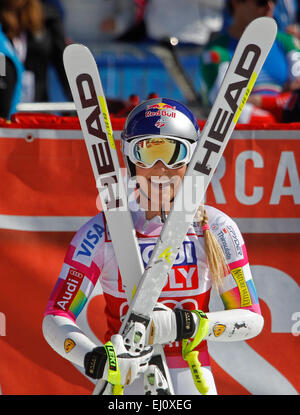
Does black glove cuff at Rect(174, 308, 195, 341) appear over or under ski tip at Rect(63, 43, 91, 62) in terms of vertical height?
under

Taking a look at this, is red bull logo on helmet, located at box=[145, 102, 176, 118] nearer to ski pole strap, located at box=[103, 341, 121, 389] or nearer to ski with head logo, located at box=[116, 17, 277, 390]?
ski with head logo, located at box=[116, 17, 277, 390]

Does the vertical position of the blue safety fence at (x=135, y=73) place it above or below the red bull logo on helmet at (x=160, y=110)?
above

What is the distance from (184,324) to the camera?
3.28 m

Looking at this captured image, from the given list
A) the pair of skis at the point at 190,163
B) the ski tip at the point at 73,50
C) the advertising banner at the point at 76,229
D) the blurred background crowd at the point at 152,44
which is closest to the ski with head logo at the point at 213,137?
the pair of skis at the point at 190,163

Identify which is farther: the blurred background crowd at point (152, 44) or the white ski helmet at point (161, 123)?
the blurred background crowd at point (152, 44)

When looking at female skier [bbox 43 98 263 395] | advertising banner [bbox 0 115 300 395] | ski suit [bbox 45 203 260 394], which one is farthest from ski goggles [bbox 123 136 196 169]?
advertising banner [bbox 0 115 300 395]

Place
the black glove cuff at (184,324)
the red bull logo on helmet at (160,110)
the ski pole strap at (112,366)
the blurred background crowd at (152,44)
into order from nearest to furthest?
the ski pole strap at (112,366) < the black glove cuff at (184,324) < the red bull logo on helmet at (160,110) < the blurred background crowd at (152,44)

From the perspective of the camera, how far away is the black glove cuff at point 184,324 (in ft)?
10.8

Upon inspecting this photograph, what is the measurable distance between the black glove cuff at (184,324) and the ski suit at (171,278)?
311 millimetres

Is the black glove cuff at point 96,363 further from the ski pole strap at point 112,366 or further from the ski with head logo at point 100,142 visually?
the ski with head logo at point 100,142

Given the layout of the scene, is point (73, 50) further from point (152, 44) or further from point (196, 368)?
point (152, 44)

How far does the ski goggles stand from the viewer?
3549mm

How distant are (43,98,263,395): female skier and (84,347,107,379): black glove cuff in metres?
0.29

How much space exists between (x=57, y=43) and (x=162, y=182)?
5541 millimetres
